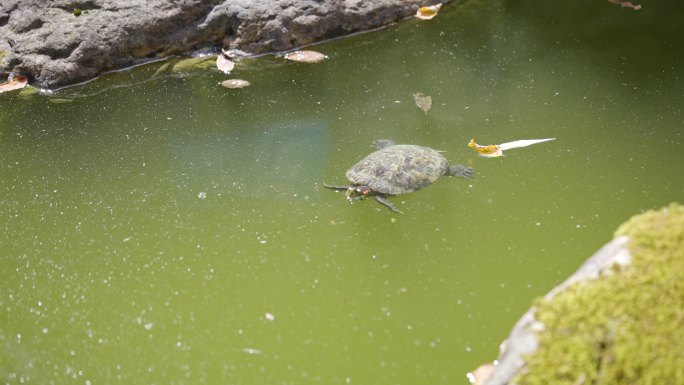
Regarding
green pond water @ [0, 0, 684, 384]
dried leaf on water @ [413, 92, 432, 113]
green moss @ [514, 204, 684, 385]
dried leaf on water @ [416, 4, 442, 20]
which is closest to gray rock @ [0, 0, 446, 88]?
green pond water @ [0, 0, 684, 384]

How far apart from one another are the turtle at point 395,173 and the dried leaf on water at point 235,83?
113 cm

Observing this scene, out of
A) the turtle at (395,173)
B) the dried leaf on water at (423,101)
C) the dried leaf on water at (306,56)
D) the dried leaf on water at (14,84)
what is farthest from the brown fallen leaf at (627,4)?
the dried leaf on water at (14,84)

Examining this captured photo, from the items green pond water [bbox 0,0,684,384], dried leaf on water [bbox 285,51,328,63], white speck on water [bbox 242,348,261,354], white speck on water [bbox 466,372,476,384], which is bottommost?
white speck on water [bbox 466,372,476,384]

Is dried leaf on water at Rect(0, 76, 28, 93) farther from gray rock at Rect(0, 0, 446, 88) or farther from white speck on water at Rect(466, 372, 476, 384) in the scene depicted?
white speck on water at Rect(466, 372, 476, 384)

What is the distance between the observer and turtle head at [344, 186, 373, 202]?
230 cm

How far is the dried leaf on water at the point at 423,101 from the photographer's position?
288cm

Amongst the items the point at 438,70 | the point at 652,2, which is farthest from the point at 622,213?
the point at 652,2

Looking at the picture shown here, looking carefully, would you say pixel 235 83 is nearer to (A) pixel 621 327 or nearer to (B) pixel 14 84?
(B) pixel 14 84

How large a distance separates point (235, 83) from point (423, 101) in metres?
1.07

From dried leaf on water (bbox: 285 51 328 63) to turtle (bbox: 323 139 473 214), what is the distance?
1.27 meters

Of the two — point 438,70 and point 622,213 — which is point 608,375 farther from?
point 438,70

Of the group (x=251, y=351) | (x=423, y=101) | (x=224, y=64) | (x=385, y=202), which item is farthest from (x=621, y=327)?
(x=224, y=64)

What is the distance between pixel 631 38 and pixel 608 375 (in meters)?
2.94

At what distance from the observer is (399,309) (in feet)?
6.19
